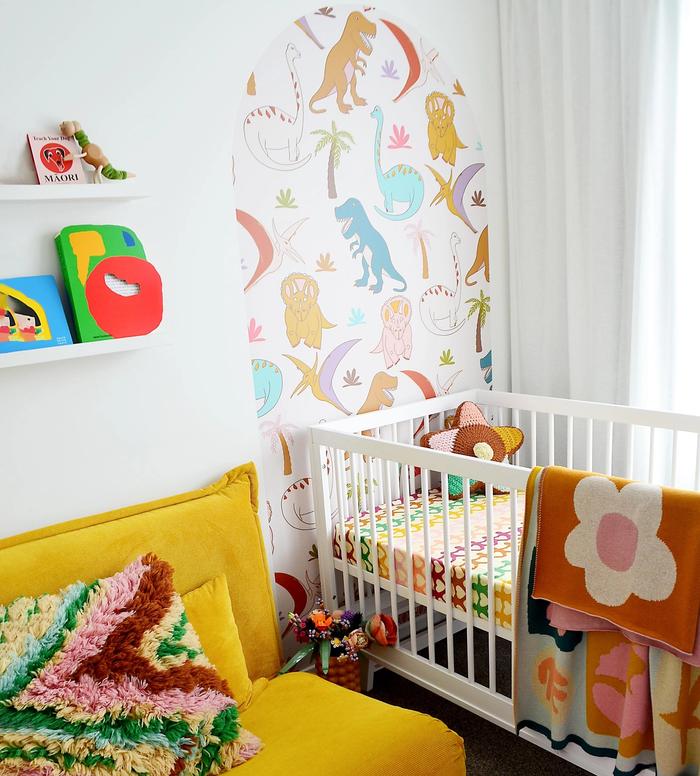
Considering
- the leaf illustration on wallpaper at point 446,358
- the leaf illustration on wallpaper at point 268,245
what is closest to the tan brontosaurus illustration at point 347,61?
the leaf illustration on wallpaper at point 268,245

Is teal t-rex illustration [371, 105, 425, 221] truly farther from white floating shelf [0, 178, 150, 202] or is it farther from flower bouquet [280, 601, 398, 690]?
flower bouquet [280, 601, 398, 690]

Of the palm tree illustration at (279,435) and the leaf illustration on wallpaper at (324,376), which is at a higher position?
the leaf illustration on wallpaper at (324,376)

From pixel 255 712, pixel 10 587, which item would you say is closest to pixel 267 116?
pixel 10 587

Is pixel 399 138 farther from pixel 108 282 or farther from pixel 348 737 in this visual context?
pixel 348 737

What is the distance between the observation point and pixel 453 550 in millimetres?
2146

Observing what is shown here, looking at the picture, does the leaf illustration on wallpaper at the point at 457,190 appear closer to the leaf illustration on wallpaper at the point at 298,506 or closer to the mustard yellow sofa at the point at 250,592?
the leaf illustration on wallpaper at the point at 298,506

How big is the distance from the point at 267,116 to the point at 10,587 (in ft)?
4.88

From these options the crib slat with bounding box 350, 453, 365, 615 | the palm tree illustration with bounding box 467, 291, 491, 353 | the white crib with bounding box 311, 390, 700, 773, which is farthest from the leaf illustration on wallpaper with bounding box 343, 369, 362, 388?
the palm tree illustration with bounding box 467, 291, 491, 353

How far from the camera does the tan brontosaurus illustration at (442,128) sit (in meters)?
2.66

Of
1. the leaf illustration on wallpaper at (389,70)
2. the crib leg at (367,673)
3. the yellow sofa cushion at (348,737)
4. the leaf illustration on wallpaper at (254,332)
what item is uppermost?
the leaf illustration on wallpaper at (389,70)

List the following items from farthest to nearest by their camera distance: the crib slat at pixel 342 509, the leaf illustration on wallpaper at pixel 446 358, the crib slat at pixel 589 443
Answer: the leaf illustration on wallpaper at pixel 446 358 → the crib slat at pixel 589 443 → the crib slat at pixel 342 509

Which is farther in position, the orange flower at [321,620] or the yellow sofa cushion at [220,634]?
the orange flower at [321,620]

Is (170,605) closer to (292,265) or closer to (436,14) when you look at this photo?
(292,265)

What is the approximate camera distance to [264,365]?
2.33m
